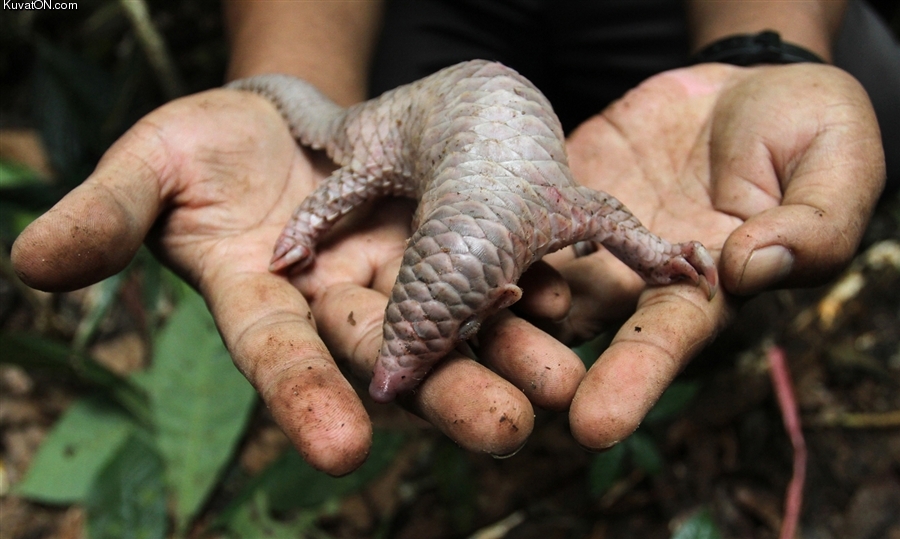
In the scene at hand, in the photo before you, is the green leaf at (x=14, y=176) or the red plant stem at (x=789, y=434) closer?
the red plant stem at (x=789, y=434)

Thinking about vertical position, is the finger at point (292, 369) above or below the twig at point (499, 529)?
above

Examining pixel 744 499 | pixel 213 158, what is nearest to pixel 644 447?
pixel 744 499

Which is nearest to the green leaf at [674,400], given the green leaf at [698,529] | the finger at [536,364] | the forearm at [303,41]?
the green leaf at [698,529]

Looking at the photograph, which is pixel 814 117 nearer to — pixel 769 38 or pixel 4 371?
pixel 769 38

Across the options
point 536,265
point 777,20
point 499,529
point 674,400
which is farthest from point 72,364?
point 777,20

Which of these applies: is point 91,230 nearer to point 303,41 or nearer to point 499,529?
point 303,41

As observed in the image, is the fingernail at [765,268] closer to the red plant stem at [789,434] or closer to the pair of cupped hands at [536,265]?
the pair of cupped hands at [536,265]

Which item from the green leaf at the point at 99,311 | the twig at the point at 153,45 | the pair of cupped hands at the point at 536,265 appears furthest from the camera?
the green leaf at the point at 99,311
